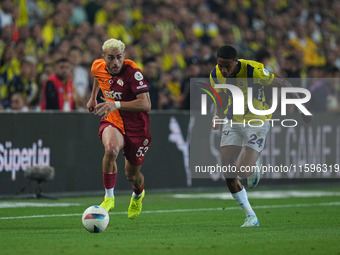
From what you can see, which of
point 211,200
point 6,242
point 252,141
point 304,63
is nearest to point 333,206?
point 211,200

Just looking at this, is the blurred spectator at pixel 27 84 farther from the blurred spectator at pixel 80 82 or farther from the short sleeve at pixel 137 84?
the short sleeve at pixel 137 84

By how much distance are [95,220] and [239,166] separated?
8.31 feet

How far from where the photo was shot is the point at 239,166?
38.5 feet

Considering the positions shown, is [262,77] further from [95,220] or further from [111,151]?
[95,220]

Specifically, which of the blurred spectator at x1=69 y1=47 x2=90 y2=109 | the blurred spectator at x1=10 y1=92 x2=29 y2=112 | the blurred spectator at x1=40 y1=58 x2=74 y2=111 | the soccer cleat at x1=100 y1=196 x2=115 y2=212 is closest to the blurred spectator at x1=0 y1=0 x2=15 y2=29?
the blurred spectator at x1=69 y1=47 x2=90 y2=109

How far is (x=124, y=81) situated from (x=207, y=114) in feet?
23.7

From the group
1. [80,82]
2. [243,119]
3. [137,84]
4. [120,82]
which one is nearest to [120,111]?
[120,82]

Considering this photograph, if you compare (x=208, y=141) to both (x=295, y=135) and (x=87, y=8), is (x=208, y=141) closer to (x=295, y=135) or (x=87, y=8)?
(x=295, y=135)

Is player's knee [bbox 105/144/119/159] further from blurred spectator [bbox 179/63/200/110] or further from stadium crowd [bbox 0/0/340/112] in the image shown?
blurred spectator [bbox 179/63/200/110]

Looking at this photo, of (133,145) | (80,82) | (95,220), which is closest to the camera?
(95,220)

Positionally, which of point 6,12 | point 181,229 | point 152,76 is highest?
point 6,12

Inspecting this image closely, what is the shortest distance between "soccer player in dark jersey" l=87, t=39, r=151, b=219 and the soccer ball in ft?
2.64

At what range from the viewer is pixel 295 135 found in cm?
1950

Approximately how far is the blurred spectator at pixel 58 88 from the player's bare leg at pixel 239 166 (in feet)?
17.9
